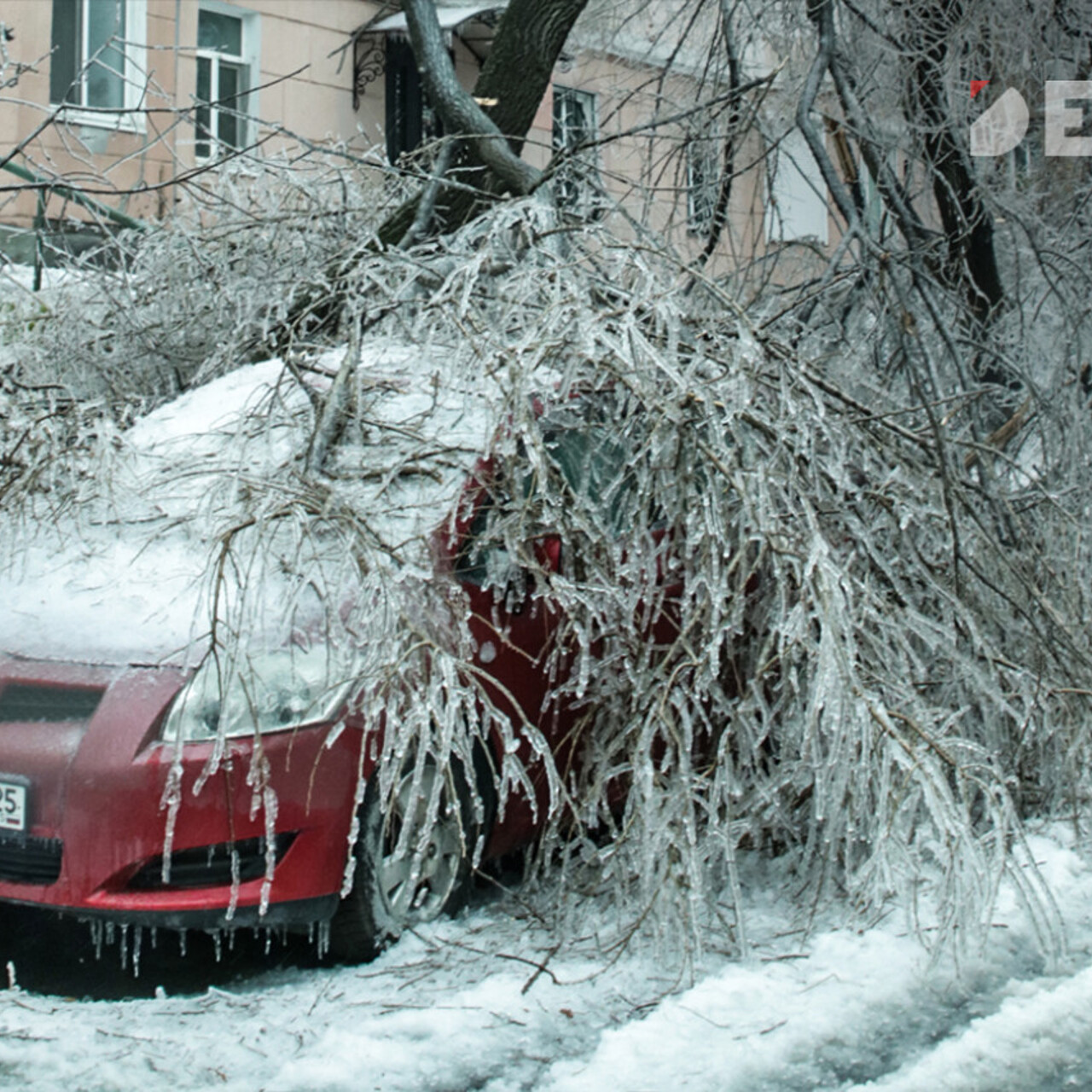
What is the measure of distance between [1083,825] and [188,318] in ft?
13.5

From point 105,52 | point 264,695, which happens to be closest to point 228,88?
point 105,52

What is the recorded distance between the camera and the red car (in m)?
3.76

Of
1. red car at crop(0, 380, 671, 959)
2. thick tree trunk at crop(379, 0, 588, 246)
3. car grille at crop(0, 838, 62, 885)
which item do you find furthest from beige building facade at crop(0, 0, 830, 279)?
car grille at crop(0, 838, 62, 885)

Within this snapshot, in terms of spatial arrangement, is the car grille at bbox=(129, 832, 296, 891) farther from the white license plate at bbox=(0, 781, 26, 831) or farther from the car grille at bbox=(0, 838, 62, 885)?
the white license plate at bbox=(0, 781, 26, 831)

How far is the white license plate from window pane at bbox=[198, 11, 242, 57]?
11.4 m

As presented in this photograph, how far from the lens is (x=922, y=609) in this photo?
5.00m

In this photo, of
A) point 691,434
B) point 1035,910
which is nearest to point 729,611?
point 691,434

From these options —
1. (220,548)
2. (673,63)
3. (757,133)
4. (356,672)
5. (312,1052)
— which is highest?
(673,63)

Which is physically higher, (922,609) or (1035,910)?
(922,609)

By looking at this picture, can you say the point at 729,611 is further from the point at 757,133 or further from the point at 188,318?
the point at 757,133

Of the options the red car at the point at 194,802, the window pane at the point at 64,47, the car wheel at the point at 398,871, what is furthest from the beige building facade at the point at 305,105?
the red car at the point at 194,802

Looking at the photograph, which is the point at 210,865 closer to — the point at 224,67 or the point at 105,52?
the point at 105,52

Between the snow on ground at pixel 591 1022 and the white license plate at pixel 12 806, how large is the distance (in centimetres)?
43

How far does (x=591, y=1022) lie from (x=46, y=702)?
1583mm
